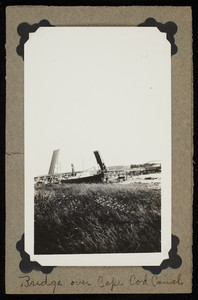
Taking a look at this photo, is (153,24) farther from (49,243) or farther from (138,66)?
(49,243)

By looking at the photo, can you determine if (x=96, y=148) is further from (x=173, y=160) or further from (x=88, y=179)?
(x=173, y=160)

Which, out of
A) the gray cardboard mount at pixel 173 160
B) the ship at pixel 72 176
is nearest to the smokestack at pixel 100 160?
the ship at pixel 72 176

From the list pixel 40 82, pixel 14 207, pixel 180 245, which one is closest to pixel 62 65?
pixel 40 82
